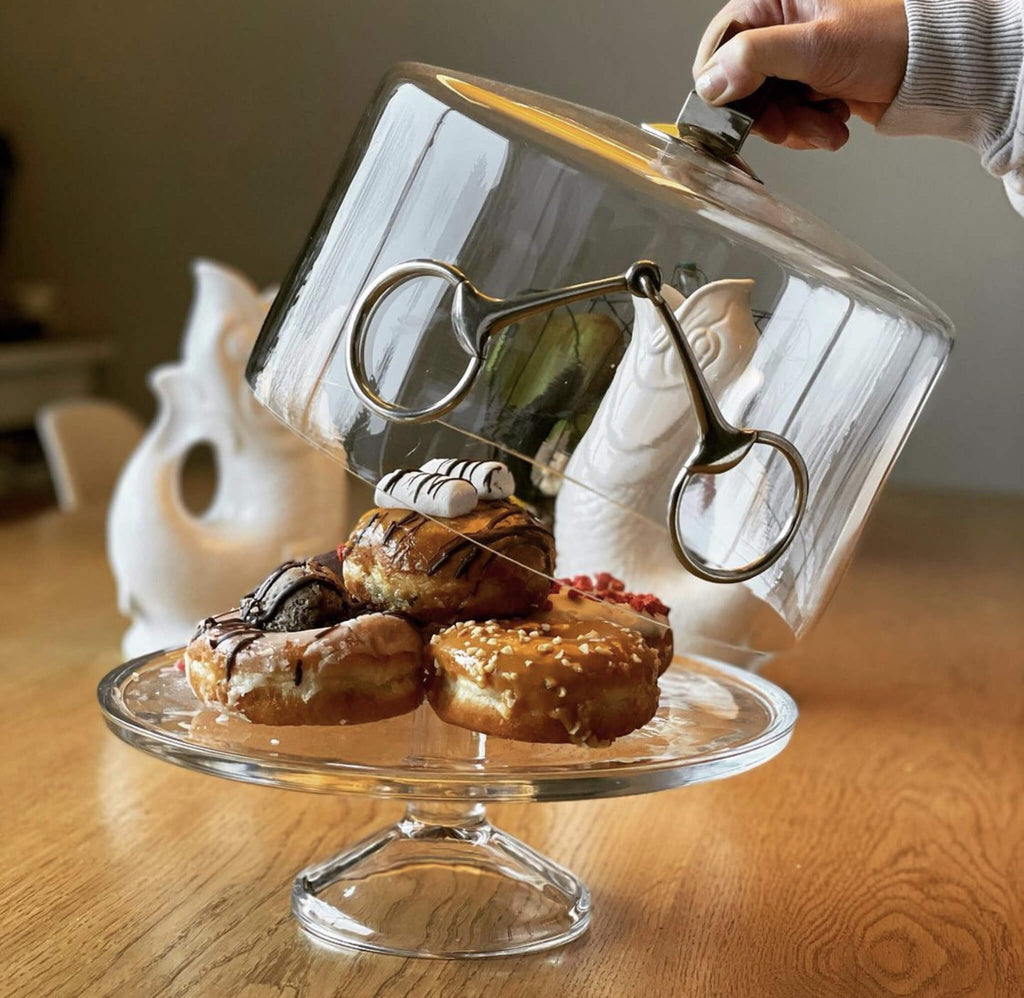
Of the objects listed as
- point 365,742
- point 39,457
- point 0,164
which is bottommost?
point 39,457

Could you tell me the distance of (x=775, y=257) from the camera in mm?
640

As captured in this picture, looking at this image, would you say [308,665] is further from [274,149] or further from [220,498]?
[274,149]

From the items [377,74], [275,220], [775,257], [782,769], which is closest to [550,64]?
[377,74]

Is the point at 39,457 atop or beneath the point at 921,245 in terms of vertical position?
beneath

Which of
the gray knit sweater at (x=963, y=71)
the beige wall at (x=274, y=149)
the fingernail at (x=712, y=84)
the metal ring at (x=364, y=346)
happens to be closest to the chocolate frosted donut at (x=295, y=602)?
the metal ring at (x=364, y=346)

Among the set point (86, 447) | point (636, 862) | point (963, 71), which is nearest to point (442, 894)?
point (636, 862)

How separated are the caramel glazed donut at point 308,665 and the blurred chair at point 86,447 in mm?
1538

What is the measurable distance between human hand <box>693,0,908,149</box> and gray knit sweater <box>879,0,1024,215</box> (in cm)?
1

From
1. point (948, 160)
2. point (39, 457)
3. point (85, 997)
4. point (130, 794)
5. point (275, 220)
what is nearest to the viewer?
point (85, 997)

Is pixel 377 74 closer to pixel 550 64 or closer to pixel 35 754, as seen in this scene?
pixel 550 64

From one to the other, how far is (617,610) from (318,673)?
17 cm

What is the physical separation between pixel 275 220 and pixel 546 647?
294 cm

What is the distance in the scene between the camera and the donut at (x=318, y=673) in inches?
24.7

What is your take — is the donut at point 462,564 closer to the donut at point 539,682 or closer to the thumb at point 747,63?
the donut at point 539,682
